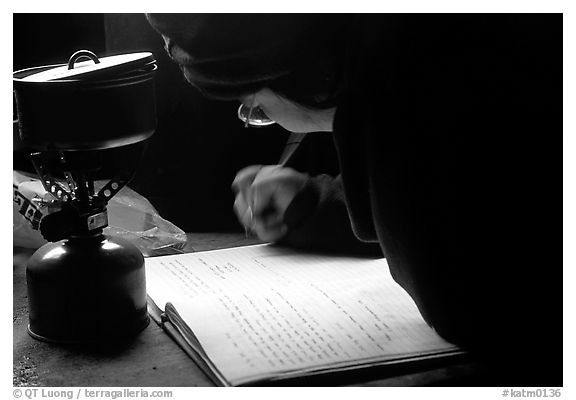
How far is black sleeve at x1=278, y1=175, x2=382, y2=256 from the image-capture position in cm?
141

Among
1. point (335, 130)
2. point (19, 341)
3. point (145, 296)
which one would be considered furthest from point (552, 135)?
point (19, 341)

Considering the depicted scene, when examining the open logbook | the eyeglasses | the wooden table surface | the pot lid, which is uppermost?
the pot lid

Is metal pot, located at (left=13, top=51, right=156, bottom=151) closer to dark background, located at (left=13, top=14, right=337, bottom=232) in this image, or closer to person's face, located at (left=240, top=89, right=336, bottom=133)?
person's face, located at (left=240, top=89, right=336, bottom=133)

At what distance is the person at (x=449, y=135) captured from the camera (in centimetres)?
91

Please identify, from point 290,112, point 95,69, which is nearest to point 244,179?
point 290,112

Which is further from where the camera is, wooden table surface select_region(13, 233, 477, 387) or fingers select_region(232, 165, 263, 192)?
fingers select_region(232, 165, 263, 192)

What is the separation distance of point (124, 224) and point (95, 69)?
0.55 meters

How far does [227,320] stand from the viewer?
3.54 feet

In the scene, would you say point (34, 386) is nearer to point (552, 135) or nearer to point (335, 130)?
point (335, 130)

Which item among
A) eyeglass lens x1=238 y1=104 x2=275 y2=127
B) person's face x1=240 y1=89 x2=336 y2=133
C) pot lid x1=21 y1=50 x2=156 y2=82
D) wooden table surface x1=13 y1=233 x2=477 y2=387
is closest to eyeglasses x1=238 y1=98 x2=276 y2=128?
eyeglass lens x1=238 y1=104 x2=275 y2=127

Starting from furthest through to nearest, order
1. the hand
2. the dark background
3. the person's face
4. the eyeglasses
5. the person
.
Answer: the dark background < the hand < the eyeglasses < the person's face < the person

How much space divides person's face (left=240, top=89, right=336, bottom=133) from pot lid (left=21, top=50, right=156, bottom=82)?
0.15 meters

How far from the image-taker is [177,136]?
168cm

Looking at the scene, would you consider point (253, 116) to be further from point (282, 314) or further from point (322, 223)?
point (282, 314)
